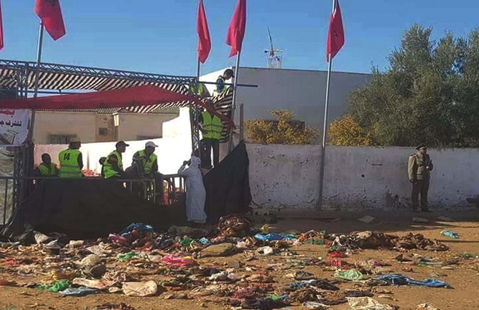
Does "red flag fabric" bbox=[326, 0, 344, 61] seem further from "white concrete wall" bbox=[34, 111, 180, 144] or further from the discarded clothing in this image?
"white concrete wall" bbox=[34, 111, 180, 144]

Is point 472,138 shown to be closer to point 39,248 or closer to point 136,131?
point 39,248

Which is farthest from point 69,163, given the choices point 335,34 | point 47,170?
point 335,34

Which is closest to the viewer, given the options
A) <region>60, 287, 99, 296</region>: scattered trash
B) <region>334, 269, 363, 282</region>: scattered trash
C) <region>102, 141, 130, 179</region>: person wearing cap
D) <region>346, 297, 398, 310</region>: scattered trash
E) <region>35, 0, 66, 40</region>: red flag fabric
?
<region>346, 297, 398, 310</region>: scattered trash

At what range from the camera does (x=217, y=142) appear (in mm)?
15102

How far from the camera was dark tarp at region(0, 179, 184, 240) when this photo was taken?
11461 millimetres

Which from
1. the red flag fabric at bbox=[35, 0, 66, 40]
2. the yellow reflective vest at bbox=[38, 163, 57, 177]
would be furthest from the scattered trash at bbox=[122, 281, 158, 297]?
the red flag fabric at bbox=[35, 0, 66, 40]

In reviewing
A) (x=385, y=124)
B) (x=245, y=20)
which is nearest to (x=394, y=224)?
(x=245, y=20)

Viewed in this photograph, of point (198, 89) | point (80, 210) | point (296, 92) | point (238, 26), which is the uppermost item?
point (238, 26)

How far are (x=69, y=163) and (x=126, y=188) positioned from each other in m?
1.50

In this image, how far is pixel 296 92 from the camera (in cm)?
2922

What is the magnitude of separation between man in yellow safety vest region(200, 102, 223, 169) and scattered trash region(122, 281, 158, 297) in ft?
24.3

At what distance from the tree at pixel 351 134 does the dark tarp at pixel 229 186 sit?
10386 millimetres

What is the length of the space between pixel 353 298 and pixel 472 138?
1667 cm

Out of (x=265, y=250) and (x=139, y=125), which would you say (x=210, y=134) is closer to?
(x=265, y=250)
